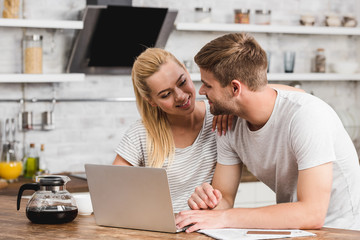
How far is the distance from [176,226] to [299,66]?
3357mm

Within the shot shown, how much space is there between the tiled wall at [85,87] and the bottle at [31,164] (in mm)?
126

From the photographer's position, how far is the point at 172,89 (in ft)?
8.20

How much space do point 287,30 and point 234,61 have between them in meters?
2.67

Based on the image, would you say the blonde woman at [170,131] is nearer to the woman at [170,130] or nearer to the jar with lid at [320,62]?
the woman at [170,130]

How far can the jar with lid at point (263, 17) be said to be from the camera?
15.1 ft

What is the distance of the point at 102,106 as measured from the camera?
14.3 feet

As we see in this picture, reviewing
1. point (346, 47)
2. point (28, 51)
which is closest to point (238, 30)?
point (346, 47)

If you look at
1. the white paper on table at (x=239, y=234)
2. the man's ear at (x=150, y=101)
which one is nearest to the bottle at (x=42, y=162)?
the man's ear at (x=150, y=101)

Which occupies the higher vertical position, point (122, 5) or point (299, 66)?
point (122, 5)

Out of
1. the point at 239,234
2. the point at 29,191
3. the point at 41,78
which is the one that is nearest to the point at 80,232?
the point at 239,234

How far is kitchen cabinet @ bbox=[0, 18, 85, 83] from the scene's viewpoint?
3842mm

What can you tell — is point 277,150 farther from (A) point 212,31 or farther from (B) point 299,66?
(B) point 299,66

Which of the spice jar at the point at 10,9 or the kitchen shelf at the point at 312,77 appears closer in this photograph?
the spice jar at the point at 10,9

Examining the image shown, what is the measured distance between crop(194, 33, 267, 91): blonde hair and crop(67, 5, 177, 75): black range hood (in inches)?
74.5
